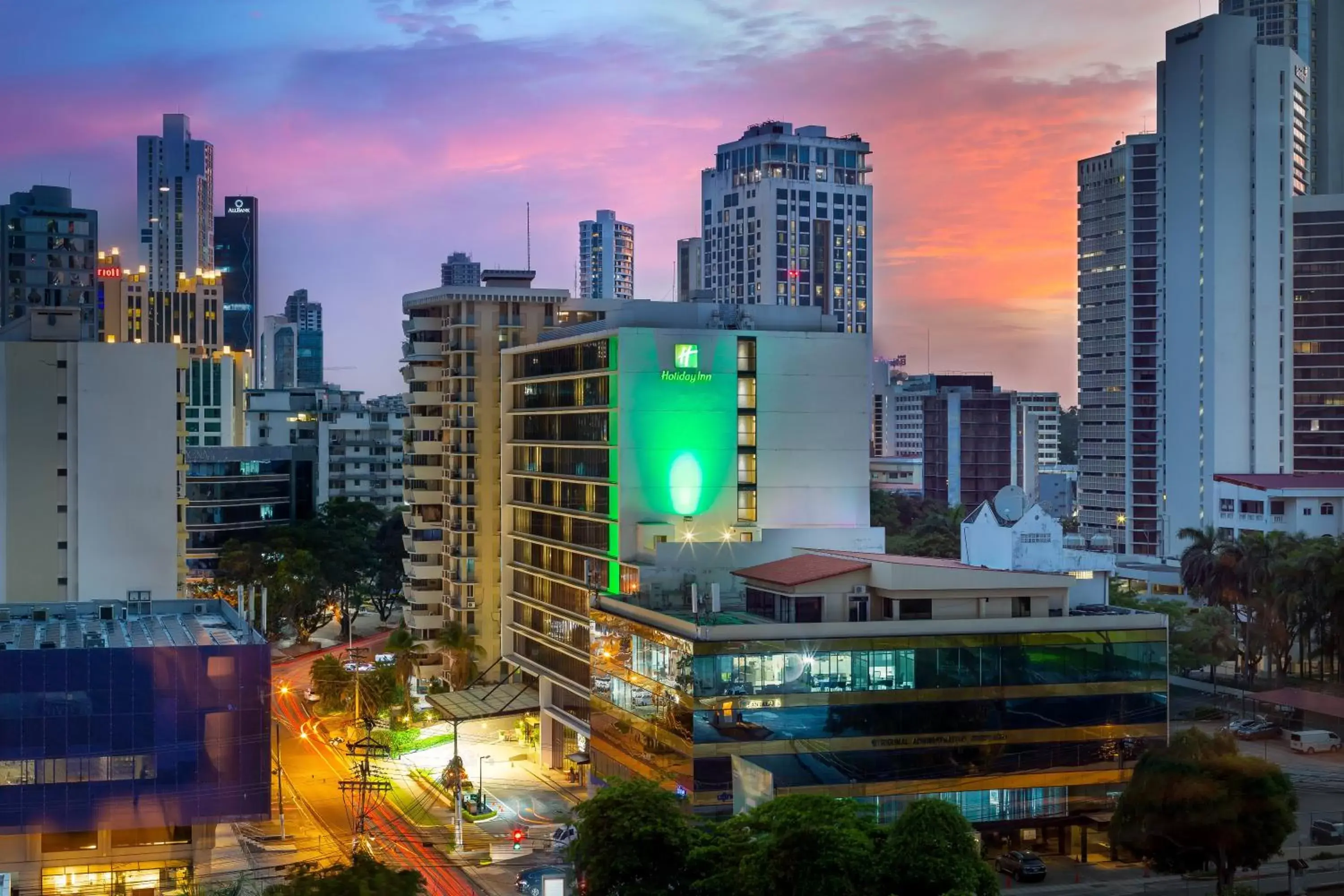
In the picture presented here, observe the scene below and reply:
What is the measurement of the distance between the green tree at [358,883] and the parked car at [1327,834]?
45.3 meters

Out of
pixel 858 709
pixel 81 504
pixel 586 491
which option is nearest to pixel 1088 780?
pixel 858 709

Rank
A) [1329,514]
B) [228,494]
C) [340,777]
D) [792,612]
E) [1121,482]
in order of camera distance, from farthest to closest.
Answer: [1121,482] → [228,494] → [1329,514] → [340,777] → [792,612]

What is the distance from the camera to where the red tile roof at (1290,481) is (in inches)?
5103

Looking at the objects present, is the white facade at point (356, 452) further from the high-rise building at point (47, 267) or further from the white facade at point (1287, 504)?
the white facade at point (1287, 504)

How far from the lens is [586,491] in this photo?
295 ft

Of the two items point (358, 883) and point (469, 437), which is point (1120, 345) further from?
point (358, 883)

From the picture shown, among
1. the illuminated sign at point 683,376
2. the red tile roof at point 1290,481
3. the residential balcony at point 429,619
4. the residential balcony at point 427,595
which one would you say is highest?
the illuminated sign at point 683,376

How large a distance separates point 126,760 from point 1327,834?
2062 inches

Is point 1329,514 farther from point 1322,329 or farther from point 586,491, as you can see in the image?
point 586,491

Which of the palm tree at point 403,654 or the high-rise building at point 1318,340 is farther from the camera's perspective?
the high-rise building at point 1318,340

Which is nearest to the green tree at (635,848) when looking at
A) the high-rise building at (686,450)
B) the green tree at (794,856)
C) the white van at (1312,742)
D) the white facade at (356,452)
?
the green tree at (794,856)

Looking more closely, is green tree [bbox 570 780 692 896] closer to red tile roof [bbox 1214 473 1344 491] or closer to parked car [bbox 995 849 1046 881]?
parked car [bbox 995 849 1046 881]

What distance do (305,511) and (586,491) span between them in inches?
3284

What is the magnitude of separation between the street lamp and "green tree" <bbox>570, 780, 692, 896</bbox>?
85.2 ft
